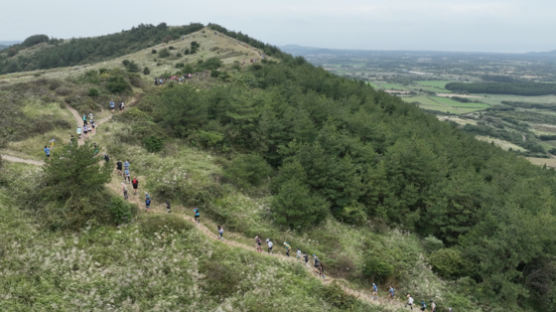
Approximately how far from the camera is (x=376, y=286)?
23812 millimetres

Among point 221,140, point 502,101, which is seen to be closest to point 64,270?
point 221,140

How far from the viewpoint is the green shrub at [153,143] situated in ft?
106

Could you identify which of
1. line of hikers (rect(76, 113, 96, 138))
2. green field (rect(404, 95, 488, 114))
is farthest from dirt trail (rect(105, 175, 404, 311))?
green field (rect(404, 95, 488, 114))

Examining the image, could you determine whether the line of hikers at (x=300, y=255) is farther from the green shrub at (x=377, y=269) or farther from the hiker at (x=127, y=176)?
the hiker at (x=127, y=176)

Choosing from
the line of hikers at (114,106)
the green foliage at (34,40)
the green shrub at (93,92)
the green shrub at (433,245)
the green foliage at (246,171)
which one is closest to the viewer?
the green foliage at (246,171)

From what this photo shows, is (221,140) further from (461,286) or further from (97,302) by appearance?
(461,286)

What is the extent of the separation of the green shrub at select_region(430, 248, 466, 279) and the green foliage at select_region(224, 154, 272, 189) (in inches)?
679

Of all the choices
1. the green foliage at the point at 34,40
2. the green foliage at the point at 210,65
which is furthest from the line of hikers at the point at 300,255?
the green foliage at the point at 34,40

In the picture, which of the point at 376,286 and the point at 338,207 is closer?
the point at 376,286

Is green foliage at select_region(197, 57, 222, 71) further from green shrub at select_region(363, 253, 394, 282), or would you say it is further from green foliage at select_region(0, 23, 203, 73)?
green shrub at select_region(363, 253, 394, 282)

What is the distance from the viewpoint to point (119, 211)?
21.6 meters

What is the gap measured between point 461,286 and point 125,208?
26383 millimetres

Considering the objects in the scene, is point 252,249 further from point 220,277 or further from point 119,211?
point 119,211

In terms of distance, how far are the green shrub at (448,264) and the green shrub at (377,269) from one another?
572 cm
